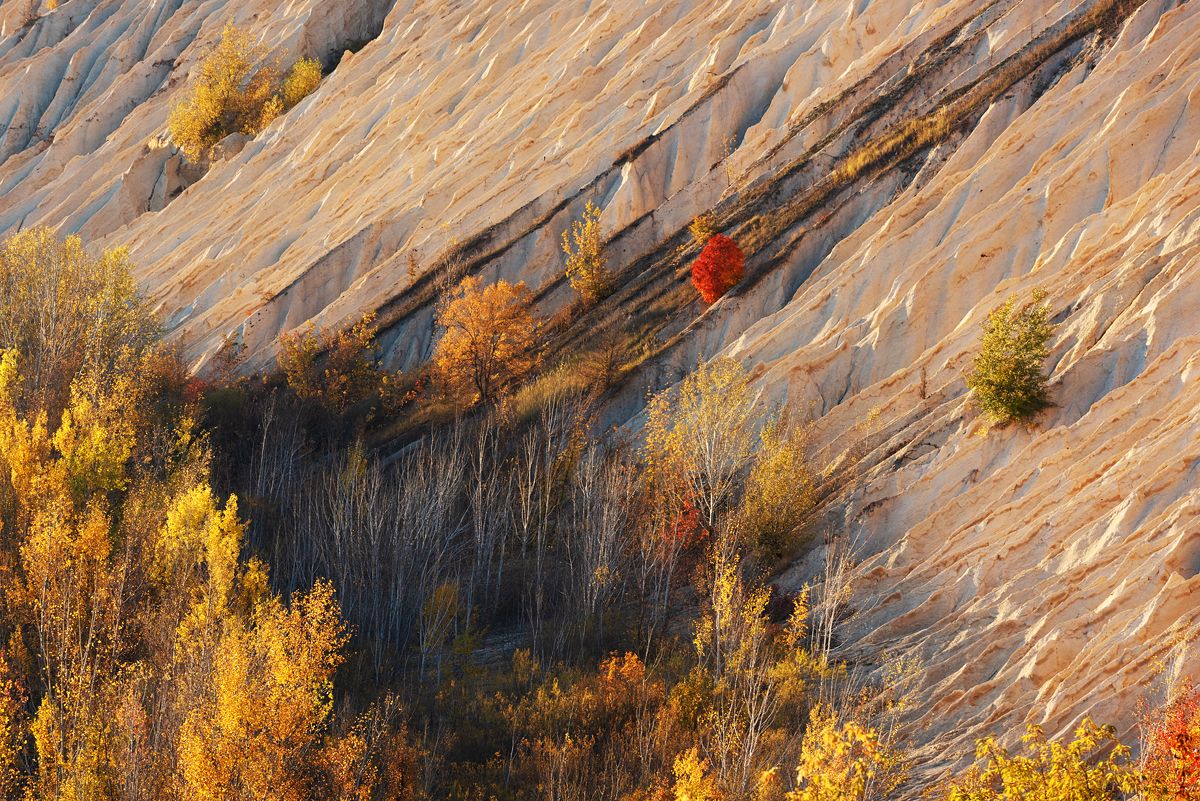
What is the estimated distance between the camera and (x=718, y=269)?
3070cm

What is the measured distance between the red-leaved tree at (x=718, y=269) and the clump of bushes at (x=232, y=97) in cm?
3418

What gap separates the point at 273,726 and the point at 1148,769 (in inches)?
423

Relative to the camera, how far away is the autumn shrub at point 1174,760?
9.44 meters

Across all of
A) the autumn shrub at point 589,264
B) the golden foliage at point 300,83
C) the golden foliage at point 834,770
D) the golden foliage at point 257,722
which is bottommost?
the golden foliage at point 834,770

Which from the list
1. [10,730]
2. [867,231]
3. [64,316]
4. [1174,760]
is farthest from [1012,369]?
[64,316]

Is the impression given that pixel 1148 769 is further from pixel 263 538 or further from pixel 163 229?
pixel 163 229

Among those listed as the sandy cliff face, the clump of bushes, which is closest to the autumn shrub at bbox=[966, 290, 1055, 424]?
the sandy cliff face

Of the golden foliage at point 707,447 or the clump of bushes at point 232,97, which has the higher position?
the clump of bushes at point 232,97

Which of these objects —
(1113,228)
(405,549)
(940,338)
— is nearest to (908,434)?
(940,338)

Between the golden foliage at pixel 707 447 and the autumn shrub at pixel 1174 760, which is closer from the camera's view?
the autumn shrub at pixel 1174 760

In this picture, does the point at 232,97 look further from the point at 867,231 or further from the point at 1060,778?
the point at 1060,778

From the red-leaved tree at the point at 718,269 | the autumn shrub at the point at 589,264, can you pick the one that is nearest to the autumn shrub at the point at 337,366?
the autumn shrub at the point at 589,264

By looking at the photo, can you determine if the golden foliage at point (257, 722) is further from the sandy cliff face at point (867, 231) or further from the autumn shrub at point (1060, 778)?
the autumn shrub at point (1060, 778)

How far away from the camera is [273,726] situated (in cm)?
1509
